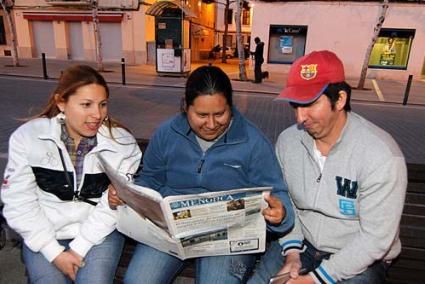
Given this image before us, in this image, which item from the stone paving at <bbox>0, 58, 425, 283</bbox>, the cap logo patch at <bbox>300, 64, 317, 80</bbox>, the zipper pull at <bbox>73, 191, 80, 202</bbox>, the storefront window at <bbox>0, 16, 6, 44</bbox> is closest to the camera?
the cap logo patch at <bbox>300, 64, 317, 80</bbox>

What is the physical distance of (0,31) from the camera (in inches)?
987

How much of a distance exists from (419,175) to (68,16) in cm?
2542

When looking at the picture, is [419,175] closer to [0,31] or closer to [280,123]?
[280,123]

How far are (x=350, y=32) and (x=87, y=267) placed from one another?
20.4 meters

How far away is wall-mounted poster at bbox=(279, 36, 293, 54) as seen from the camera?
20.6 m

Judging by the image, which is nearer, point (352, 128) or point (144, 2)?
point (352, 128)

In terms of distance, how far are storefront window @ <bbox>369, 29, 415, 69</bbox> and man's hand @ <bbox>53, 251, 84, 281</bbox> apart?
829 inches

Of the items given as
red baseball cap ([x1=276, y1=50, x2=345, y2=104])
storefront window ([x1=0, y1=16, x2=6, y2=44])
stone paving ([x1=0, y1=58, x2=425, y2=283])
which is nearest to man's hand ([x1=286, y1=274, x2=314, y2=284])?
red baseball cap ([x1=276, y1=50, x2=345, y2=104])

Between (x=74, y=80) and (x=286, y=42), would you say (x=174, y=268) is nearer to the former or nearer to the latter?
(x=74, y=80)

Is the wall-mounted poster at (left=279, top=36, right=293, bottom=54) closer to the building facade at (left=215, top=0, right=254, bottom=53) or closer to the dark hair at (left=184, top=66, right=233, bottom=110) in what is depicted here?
the building facade at (left=215, top=0, right=254, bottom=53)

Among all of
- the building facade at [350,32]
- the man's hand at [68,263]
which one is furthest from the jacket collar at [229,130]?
the building facade at [350,32]

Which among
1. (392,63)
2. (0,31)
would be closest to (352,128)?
(392,63)

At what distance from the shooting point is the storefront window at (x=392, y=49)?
19469mm

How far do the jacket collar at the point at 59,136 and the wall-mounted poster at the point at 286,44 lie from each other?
19667mm
